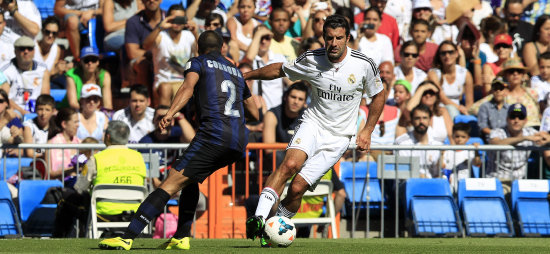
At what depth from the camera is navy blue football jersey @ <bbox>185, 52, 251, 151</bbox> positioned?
8977mm

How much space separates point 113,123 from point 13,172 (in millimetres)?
2154

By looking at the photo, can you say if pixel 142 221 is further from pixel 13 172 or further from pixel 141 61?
pixel 141 61

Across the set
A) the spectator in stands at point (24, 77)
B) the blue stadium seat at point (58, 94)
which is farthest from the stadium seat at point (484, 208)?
the spectator in stands at point (24, 77)

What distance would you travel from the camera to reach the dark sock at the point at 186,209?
916 centimetres

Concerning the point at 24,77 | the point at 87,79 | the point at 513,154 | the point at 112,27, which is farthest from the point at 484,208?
the point at 24,77

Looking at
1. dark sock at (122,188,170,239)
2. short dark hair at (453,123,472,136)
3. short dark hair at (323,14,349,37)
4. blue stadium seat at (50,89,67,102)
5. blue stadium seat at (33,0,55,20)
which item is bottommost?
dark sock at (122,188,170,239)

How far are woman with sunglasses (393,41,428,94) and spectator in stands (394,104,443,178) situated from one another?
162 cm

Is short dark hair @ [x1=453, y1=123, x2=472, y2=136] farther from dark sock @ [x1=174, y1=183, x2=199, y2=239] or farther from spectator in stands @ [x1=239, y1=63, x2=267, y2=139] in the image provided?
dark sock @ [x1=174, y1=183, x2=199, y2=239]

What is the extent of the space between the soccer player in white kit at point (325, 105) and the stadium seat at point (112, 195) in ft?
8.34

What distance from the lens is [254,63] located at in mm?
15359

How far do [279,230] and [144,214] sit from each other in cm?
123

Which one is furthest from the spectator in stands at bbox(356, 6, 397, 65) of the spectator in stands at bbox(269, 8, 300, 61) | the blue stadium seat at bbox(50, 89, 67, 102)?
the blue stadium seat at bbox(50, 89, 67, 102)

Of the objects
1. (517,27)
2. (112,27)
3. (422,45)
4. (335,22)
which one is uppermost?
(517,27)

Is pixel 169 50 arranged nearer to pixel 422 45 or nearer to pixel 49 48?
pixel 49 48
